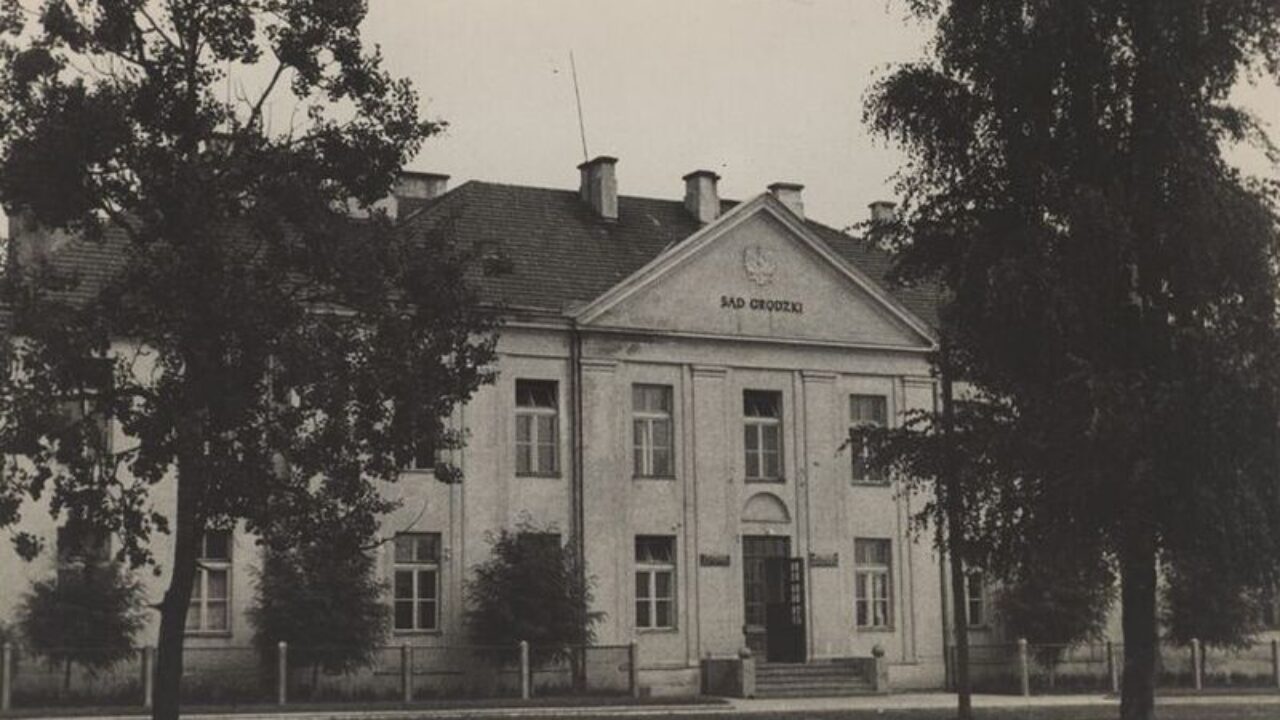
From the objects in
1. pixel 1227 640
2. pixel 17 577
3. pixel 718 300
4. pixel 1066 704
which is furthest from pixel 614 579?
pixel 1227 640

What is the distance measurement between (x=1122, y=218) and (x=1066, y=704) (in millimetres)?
12327

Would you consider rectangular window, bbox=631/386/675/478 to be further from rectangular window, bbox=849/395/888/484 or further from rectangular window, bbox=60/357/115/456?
rectangular window, bbox=60/357/115/456

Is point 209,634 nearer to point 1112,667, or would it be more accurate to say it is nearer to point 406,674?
point 406,674

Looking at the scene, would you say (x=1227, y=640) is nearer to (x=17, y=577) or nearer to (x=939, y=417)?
(x=939, y=417)

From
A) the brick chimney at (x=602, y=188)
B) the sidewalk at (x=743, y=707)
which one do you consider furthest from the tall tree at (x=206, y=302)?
the brick chimney at (x=602, y=188)

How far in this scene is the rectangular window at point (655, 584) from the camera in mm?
35344

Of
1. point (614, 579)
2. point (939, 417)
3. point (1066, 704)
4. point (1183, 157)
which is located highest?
point (1183, 157)

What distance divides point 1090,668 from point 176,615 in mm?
24735

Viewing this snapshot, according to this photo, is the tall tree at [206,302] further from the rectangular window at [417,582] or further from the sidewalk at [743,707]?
the rectangular window at [417,582]

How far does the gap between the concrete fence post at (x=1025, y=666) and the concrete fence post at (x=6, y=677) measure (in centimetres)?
1970

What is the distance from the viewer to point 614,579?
34.8 m

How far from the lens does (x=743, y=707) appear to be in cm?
2989

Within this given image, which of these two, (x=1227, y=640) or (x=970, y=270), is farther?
(x=1227, y=640)

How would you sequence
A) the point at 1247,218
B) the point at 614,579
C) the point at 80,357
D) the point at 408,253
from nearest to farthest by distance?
the point at 80,357 → the point at 408,253 → the point at 1247,218 → the point at 614,579
